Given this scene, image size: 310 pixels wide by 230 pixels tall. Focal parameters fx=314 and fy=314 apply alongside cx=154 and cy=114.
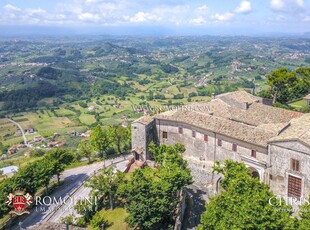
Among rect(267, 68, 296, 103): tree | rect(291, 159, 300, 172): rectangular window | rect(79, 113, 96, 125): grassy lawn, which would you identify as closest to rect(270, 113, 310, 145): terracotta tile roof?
rect(291, 159, 300, 172): rectangular window

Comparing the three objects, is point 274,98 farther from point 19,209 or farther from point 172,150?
point 19,209

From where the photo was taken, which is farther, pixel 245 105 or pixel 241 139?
pixel 245 105

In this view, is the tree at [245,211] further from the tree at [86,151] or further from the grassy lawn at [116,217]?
the tree at [86,151]

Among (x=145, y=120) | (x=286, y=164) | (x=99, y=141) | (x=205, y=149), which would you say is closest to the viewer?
(x=286, y=164)

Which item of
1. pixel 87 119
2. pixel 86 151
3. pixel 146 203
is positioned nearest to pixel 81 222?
pixel 146 203

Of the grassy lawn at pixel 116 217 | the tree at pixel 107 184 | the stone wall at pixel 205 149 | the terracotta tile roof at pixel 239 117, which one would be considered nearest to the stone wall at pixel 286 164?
the stone wall at pixel 205 149

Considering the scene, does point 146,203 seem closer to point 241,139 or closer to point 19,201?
point 241,139
